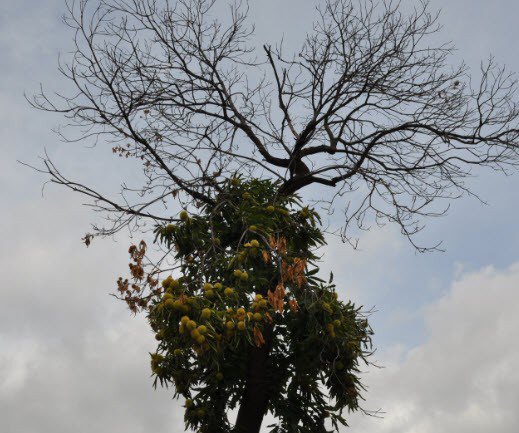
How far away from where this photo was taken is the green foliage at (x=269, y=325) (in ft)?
21.8

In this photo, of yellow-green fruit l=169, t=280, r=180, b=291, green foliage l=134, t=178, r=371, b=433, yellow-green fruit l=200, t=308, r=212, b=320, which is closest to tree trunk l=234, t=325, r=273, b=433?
green foliage l=134, t=178, r=371, b=433

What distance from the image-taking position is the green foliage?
21.8ft

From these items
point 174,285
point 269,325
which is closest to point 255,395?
point 269,325

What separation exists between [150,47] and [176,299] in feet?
14.2

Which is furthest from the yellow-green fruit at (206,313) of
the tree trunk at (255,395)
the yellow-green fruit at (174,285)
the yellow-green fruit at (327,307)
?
the tree trunk at (255,395)

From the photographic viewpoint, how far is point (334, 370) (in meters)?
6.91

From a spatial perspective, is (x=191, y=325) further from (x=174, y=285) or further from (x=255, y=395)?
(x=255, y=395)

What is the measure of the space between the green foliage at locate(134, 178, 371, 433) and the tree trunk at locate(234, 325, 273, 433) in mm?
68

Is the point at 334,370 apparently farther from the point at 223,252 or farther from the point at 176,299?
the point at 176,299

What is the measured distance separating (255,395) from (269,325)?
721mm

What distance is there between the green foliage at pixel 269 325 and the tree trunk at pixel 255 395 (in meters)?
0.07

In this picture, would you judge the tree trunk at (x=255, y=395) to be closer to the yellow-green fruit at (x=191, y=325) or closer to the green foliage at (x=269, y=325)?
the green foliage at (x=269, y=325)

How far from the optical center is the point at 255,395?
23.1 feet

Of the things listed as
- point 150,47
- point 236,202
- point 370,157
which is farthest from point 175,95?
point 370,157
